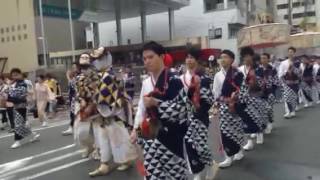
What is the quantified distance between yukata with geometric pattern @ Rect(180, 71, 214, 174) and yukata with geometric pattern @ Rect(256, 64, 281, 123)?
3.33m

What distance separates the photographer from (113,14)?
142 feet

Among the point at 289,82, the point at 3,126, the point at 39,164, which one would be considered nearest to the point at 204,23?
the point at 3,126

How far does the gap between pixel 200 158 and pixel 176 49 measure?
33605 millimetres

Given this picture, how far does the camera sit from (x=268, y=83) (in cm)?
1105

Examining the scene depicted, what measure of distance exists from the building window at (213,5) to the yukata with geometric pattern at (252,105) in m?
33.5

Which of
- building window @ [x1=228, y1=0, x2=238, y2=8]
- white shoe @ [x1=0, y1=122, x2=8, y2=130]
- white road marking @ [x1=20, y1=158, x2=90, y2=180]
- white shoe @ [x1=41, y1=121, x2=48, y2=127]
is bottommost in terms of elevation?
white shoe @ [x1=0, y1=122, x2=8, y2=130]

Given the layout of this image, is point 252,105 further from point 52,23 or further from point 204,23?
point 52,23

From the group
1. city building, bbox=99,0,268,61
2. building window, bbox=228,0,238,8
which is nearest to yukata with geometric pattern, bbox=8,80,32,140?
city building, bbox=99,0,268,61

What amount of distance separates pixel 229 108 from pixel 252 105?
4.56 feet

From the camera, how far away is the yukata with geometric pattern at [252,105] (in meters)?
7.95

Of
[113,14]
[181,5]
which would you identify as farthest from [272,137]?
[113,14]

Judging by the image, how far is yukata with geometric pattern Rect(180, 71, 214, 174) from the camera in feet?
19.9

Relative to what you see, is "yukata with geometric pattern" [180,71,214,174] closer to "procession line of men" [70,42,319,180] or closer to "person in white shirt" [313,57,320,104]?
"procession line of men" [70,42,319,180]

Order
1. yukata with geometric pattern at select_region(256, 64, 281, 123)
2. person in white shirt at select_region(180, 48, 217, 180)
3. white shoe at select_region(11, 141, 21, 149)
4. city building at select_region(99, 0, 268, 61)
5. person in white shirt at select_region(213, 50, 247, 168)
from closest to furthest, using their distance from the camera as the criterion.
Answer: person in white shirt at select_region(180, 48, 217, 180)
person in white shirt at select_region(213, 50, 247, 168)
yukata with geometric pattern at select_region(256, 64, 281, 123)
white shoe at select_region(11, 141, 21, 149)
city building at select_region(99, 0, 268, 61)
